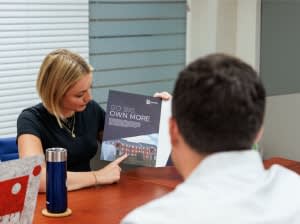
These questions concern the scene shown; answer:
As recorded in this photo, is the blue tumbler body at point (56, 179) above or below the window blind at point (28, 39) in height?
below

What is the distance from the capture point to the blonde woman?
2629 millimetres

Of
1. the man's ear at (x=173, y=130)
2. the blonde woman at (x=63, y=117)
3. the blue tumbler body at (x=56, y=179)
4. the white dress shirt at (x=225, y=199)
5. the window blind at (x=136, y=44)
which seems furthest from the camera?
the window blind at (x=136, y=44)

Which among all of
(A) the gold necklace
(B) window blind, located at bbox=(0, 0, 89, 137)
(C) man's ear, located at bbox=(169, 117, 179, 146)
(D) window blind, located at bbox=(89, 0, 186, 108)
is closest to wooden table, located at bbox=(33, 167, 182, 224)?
(A) the gold necklace

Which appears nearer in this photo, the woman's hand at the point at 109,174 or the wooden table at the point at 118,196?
the wooden table at the point at 118,196

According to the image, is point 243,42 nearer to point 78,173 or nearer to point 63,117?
point 63,117

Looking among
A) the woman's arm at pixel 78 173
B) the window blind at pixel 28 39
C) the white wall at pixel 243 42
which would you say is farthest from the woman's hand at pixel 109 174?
the white wall at pixel 243 42

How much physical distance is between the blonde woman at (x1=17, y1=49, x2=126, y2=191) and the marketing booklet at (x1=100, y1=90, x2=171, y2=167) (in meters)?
0.09

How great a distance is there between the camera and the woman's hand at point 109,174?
101 inches

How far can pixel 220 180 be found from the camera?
3.73 feet

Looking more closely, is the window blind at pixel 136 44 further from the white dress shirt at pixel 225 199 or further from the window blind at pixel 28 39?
the white dress shirt at pixel 225 199

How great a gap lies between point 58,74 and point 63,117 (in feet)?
0.81

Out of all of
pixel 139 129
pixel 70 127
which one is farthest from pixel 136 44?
pixel 139 129

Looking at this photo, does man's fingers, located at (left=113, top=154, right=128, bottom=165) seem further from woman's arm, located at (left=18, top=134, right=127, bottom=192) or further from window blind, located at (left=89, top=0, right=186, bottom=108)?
window blind, located at (left=89, top=0, right=186, bottom=108)

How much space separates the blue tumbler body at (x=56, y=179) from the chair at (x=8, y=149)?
0.83 meters
